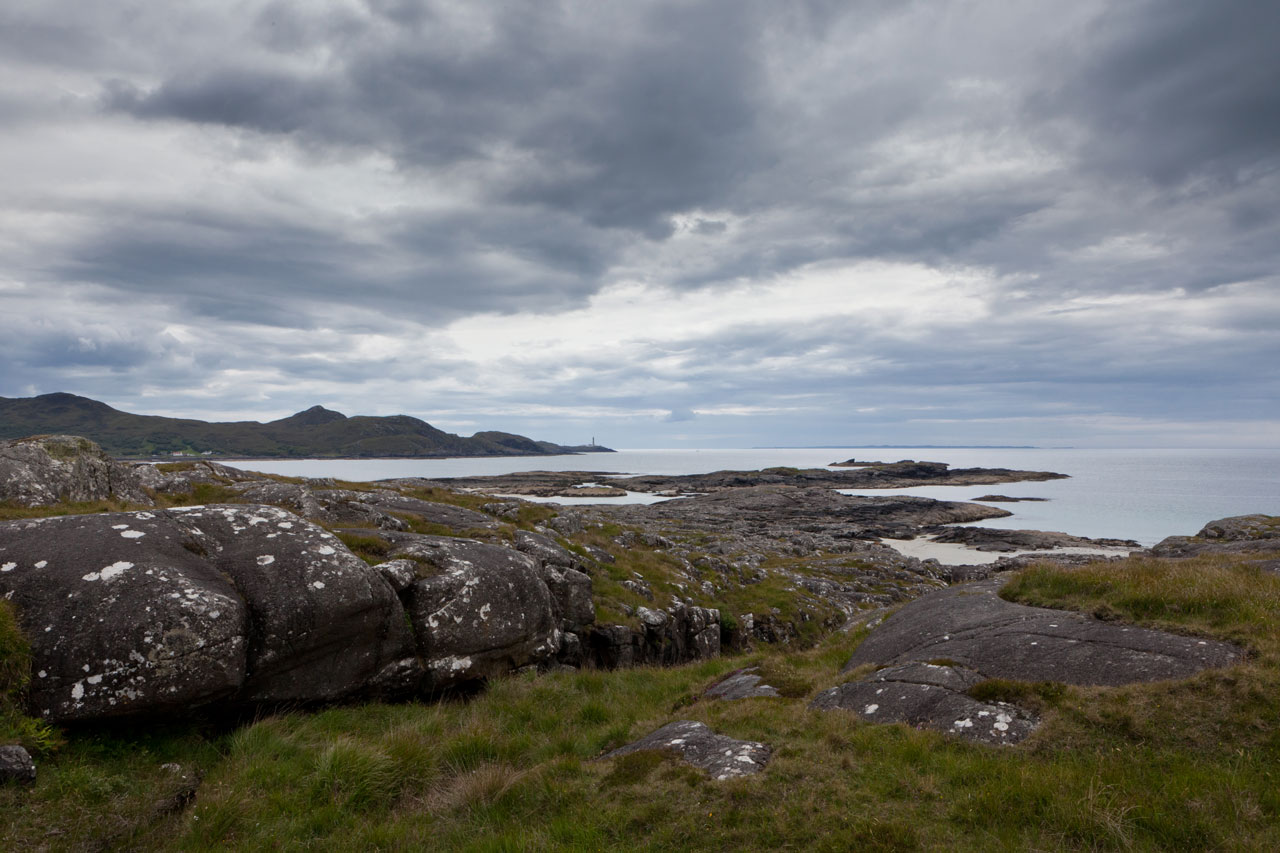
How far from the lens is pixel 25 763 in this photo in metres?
7.26

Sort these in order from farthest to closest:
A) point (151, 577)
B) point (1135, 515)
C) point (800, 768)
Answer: point (1135, 515), point (151, 577), point (800, 768)

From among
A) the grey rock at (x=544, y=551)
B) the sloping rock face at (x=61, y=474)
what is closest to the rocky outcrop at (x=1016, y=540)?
the grey rock at (x=544, y=551)

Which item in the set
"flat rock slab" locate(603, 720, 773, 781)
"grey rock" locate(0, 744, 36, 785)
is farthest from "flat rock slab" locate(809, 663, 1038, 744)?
"grey rock" locate(0, 744, 36, 785)

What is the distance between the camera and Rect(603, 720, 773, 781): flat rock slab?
8023mm

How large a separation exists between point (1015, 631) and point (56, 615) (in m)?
16.1

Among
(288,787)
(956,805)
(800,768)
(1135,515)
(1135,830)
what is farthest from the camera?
(1135,515)

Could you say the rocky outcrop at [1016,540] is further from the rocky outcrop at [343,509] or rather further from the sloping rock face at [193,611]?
the sloping rock face at [193,611]

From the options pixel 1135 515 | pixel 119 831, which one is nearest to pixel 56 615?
pixel 119 831

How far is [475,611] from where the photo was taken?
526 inches

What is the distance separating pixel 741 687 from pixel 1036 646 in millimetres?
5469

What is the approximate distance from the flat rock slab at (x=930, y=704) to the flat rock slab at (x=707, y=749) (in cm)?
212

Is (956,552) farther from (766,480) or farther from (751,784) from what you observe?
→ (766,480)

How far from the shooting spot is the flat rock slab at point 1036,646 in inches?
352

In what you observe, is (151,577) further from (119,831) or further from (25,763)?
(119,831)
